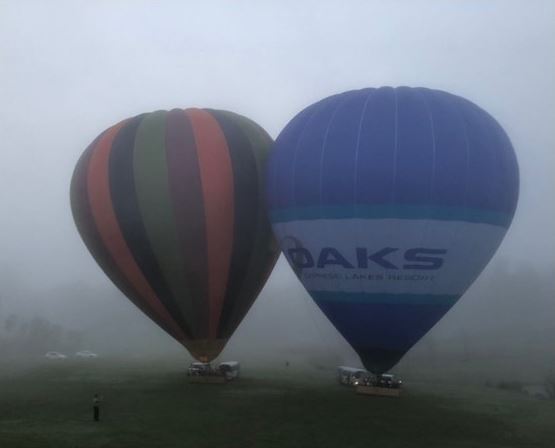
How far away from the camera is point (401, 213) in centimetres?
1923

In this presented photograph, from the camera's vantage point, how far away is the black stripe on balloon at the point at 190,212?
22.2 m

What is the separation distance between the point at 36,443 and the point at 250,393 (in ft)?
26.1

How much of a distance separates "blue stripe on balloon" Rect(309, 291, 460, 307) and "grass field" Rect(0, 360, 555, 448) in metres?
2.76

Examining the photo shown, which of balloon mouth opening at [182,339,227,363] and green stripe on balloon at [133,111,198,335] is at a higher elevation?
green stripe on balloon at [133,111,198,335]

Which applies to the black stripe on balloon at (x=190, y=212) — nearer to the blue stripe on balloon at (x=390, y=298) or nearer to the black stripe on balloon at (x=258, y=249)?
the black stripe on balloon at (x=258, y=249)

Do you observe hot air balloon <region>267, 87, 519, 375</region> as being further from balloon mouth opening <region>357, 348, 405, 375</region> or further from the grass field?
the grass field

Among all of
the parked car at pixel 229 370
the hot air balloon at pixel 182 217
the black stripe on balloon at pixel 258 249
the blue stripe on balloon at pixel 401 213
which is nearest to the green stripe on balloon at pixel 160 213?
the hot air balloon at pixel 182 217

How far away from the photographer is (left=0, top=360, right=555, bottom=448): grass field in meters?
16.0

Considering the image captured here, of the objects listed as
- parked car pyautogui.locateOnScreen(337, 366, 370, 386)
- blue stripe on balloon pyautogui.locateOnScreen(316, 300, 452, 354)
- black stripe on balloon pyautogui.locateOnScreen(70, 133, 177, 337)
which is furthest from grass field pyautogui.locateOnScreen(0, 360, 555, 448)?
black stripe on balloon pyautogui.locateOnScreen(70, 133, 177, 337)

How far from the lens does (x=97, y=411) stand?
17750 mm

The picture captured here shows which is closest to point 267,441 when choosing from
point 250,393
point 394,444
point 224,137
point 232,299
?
point 394,444

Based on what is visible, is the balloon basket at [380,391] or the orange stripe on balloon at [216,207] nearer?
the balloon basket at [380,391]

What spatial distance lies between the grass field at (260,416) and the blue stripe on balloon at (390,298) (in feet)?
9.05

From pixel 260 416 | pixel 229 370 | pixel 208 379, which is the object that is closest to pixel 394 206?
pixel 260 416
